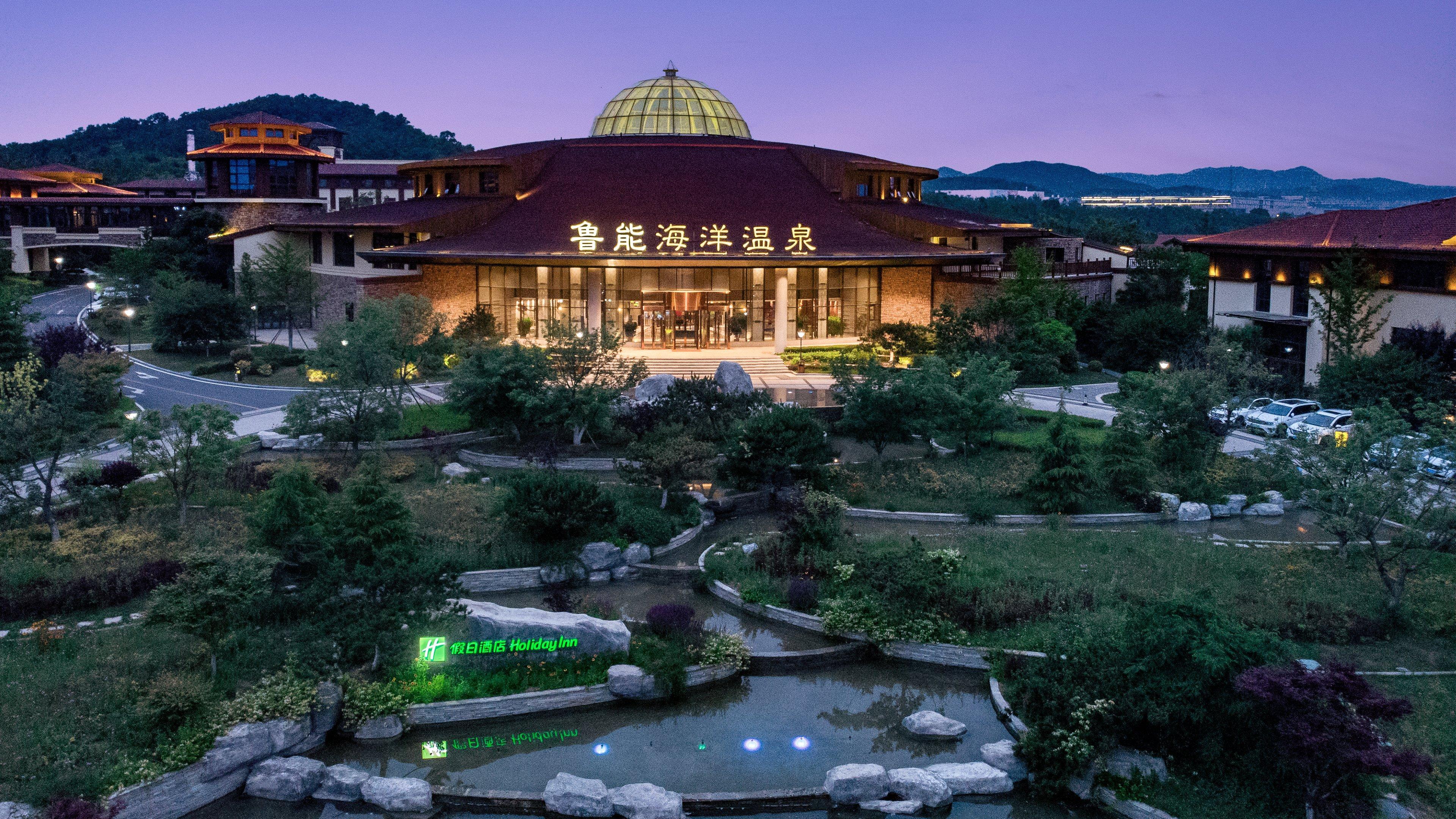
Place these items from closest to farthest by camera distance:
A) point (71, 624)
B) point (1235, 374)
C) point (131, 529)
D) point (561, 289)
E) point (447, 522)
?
point (71, 624) → point (131, 529) → point (447, 522) → point (1235, 374) → point (561, 289)

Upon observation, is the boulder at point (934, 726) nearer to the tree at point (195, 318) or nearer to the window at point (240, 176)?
the tree at point (195, 318)

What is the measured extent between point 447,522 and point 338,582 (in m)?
6.29

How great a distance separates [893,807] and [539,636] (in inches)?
236

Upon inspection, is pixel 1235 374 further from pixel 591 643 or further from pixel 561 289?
pixel 561 289

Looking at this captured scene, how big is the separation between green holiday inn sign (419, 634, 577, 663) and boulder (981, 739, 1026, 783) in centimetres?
625

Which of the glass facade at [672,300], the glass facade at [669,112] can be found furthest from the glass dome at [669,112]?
the glass facade at [672,300]

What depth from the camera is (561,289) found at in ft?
151

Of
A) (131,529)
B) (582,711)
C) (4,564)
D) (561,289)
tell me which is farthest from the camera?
(561,289)

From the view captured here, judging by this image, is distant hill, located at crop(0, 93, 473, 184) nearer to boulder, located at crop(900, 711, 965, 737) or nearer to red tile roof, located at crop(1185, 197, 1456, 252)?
red tile roof, located at crop(1185, 197, 1456, 252)

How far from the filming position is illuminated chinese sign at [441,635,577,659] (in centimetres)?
1688

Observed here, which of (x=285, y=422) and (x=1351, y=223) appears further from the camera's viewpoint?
(x=1351, y=223)

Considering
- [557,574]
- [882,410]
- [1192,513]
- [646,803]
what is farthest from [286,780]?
[1192,513]

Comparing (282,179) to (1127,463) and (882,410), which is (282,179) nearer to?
(882,410)

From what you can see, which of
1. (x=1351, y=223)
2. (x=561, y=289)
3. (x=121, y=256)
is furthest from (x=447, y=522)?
(x=121, y=256)
